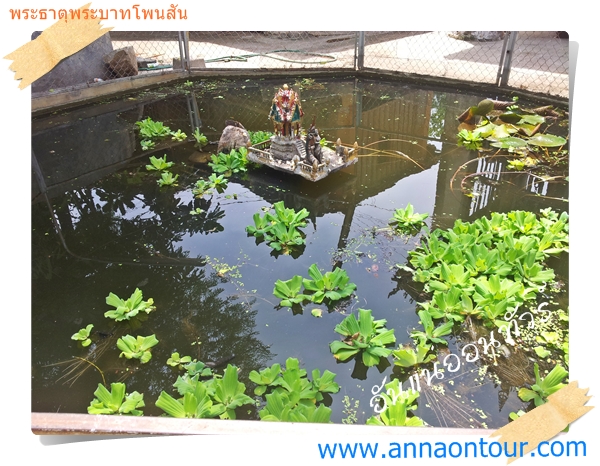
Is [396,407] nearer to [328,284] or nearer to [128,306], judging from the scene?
[328,284]

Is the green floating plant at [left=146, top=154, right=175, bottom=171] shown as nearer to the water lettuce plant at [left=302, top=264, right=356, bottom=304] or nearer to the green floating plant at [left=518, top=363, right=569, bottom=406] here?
the water lettuce plant at [left=302, top=264, right=356, bottom=304]

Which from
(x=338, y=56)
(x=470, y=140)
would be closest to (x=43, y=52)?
(x=470, y=140)

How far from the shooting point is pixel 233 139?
225 inches

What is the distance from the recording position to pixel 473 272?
3.46 metres

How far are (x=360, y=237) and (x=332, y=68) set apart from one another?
5581 millimetres

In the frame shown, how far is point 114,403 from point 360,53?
7.56 meters

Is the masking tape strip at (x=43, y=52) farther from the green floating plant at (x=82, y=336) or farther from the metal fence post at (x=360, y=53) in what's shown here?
the metal fence post at (x=360, y=53)

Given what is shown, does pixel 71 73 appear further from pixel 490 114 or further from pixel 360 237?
pixel 490 114

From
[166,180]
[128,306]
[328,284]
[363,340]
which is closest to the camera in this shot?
[363,340]

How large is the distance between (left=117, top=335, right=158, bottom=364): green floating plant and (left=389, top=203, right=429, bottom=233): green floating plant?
228cm

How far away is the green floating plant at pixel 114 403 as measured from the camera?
8.62ft

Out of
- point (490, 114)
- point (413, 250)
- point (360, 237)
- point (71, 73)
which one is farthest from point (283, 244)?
point (71, 73)

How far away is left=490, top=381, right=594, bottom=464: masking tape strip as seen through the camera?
5.84 feet

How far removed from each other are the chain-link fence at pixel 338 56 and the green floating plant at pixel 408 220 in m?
4.40
